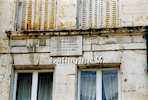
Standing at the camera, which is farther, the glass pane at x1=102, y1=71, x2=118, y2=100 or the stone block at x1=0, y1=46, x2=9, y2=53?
the stone block at x1=0, y1=46, x2=9, y2=53

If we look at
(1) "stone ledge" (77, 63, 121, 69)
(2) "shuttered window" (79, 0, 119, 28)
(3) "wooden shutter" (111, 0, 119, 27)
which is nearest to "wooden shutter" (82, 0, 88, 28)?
(2) "shuttered window" (79, 0, 119, 28)

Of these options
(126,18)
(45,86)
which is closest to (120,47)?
(126,18)

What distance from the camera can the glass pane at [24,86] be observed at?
12945 mm

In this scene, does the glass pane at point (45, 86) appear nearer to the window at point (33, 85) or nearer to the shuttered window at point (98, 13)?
the window at point (33, 85)

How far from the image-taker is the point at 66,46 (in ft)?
42.1

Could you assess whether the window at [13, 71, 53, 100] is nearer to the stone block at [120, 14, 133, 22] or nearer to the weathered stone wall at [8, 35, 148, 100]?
the weathered stone wall at [8, 35, 148, 100]

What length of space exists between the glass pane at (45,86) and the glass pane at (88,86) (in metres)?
0.99

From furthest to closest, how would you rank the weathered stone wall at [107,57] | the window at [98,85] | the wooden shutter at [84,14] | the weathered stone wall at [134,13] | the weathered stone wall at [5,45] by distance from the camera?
the wooden shutter at [84,14]
the weathered stone wall at [134,13]
the weathered stone wall at [5,45]
the window at [98,85]
the weathered stone wall at [107,57]

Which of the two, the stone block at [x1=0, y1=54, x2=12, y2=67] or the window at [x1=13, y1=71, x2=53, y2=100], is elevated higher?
the stone block at [x1=0, y1=54, x2=12, y2=67]

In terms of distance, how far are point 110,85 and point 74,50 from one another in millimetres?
1544

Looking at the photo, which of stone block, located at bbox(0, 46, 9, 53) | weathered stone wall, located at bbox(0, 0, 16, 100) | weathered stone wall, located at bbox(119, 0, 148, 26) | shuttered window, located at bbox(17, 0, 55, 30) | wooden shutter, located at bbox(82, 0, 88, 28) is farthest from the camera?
shuttered window, located at bbox(17, 0, 55, 30)

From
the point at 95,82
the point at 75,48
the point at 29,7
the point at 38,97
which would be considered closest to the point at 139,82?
the point at 95,82

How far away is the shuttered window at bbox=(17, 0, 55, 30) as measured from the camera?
13.4 m

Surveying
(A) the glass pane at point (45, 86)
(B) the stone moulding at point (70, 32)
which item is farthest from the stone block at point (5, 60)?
(A) the glass pane at point (45, 86)
